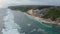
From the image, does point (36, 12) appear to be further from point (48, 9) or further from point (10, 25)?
point (10, 25)

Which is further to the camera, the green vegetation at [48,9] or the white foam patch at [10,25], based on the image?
the green vegetation at [48,9]

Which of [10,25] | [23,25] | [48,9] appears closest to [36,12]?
[48,9]

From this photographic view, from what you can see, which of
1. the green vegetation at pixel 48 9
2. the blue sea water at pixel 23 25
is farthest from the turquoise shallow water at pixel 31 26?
the green vegetation at pixel 48 9

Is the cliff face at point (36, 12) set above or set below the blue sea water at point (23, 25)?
above

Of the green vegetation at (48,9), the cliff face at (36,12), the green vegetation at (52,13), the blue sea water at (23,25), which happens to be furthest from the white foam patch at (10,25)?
the green vegetation at (52,13)

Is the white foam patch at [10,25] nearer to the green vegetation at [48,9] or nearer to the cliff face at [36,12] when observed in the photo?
the green vegetation at [48,9]

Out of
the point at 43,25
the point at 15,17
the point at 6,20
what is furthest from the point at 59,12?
the point at 6,20
